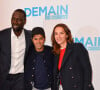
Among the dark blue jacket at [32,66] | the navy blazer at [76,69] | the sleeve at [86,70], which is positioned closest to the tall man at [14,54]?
the dark blue jacket at [32,66]

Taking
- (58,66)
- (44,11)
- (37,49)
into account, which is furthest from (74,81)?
(44,11)

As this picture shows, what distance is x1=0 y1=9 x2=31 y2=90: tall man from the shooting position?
86.6 inches

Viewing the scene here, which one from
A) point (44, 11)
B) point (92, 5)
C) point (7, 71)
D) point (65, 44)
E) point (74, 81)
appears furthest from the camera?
point (44, 11)

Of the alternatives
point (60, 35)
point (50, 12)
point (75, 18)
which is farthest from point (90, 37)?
point (60, 35)

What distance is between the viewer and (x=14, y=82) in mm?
2240

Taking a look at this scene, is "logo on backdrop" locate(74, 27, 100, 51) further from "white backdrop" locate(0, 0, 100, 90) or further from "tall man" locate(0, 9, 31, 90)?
"tall man" locate(0, 9, 31, 90)

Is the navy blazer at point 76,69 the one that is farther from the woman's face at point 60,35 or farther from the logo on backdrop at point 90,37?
the logo on backdrop at point 90,37

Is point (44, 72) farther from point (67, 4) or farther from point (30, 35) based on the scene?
point (67, 4)

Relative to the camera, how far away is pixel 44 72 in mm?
2045

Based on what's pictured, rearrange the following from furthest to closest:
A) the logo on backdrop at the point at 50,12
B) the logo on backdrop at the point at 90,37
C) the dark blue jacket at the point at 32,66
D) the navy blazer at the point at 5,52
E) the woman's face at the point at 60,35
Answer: the logo on backdrop at the point at 50,12 → the logo on backdrop at the point at 90,37 → the navy blazer at the point at 5,52 → the dark blue jacket at the point at 32,66 → the woman's face at the point at 60,35

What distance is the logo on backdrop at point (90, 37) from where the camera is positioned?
108 inches

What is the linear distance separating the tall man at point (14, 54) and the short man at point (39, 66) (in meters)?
0.14

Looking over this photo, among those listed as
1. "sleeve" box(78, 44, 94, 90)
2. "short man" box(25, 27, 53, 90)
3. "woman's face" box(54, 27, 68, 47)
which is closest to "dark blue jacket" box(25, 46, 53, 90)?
"short man" box(25, 27, 53, 90)

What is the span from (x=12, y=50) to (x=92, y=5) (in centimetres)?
137
